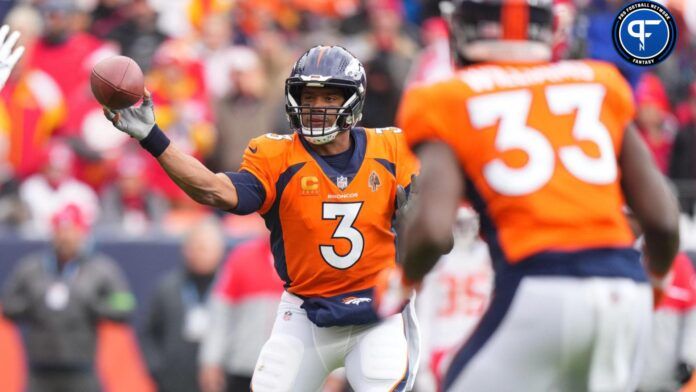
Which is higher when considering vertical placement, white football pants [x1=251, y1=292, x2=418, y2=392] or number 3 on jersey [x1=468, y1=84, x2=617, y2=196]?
number 3 on jersey [x1=468, y1=84, x2=617, y2=196]

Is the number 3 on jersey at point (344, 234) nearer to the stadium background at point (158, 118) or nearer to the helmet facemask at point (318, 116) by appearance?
the helmet facemask at point (318, 116)

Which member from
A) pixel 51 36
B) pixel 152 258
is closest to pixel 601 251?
pixel 152 258

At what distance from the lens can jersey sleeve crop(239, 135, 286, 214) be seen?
17.4ft

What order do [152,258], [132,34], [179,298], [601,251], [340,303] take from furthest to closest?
[132,34] → [152,258] → [179,298] → [340,303] → [601,251]

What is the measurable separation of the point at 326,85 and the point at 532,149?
1787 mm

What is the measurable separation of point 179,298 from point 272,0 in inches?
175

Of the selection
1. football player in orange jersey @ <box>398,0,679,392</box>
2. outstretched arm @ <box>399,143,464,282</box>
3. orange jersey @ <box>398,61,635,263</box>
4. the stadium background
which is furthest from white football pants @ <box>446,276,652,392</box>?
the stadium background

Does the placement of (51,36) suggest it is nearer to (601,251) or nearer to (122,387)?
(122,387)

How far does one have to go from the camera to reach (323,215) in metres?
5.34

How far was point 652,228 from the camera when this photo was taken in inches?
153

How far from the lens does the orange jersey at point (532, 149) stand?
3756 mm

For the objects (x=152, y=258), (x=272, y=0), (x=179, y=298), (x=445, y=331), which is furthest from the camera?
(x=272, y=0)

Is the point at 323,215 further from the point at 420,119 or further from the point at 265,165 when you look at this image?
the point at 420,119

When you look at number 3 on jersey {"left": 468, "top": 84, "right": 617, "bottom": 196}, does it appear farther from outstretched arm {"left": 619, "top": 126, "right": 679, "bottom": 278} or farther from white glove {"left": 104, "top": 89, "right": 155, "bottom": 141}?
white glove {"left": 104, "top": 89, "right": 155, "bottom": 141}
